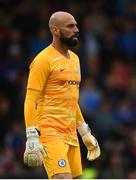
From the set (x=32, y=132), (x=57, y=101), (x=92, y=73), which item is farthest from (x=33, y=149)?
(x=92, y=73)

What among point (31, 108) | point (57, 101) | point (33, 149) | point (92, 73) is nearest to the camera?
point (33, 149)

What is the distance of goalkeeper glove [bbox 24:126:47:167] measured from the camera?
317 inches

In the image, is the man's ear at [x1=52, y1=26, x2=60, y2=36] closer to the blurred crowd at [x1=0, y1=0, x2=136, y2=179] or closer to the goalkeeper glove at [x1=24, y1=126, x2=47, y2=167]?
the goalkeeper glove at [x1=24, y1=126, x2=47, y2=167]

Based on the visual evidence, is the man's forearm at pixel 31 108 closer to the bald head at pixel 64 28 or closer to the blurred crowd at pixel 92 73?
the bald head at pixel 64 28

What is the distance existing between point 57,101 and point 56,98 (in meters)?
0.03

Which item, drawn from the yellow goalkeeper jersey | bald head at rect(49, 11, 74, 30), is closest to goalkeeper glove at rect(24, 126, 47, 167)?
the yellow goalkeeper jersey

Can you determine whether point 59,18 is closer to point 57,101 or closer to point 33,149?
point 57,101

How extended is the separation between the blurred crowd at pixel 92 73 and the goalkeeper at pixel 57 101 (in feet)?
12.6

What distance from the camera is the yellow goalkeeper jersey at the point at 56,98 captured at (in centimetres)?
842

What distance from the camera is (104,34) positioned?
51.1ft

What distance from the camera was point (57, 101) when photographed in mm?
8484

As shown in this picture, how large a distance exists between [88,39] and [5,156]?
290 centimetres

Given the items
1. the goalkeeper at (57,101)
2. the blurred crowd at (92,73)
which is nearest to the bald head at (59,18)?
the goalkeeper at (57,101)

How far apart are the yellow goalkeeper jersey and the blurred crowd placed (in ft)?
12.7
